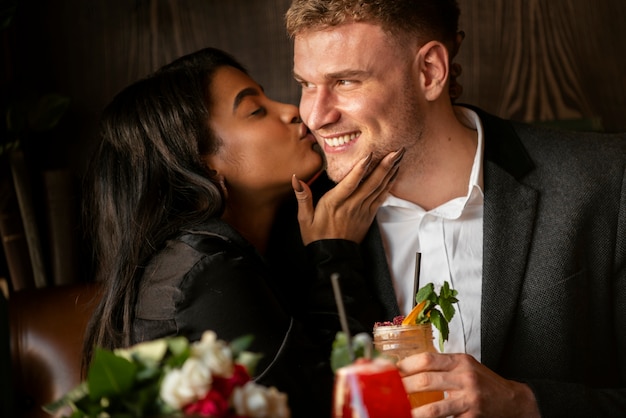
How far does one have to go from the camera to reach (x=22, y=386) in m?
2.31

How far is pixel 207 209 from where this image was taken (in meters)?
1.98

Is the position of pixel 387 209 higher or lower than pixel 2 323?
lower

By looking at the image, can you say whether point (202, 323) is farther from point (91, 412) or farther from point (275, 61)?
point (275, 61)

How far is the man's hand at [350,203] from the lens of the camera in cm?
201

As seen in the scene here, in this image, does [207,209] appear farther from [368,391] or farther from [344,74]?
[368,391]

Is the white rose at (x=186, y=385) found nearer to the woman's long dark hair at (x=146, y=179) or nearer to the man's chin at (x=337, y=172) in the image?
the woman's long dark hair at (x=146, y=179)

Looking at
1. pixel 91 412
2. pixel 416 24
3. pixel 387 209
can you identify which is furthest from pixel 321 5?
pixel 91 412

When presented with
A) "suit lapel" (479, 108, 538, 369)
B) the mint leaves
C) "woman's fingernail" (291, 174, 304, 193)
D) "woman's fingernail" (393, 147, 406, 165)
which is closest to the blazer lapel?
"suit lapel" (479, 108, 538, 369)

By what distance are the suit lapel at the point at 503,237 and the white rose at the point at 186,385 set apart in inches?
46.6

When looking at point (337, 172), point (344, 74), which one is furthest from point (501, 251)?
point (344, 74)

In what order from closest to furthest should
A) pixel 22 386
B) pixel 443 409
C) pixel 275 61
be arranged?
pixel 443 409, pixel 22 386, pixel 275 61

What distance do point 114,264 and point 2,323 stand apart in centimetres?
91

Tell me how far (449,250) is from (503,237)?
0.13 meters

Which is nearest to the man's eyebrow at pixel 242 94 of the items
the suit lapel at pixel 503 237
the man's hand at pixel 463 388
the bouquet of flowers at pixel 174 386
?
the suit lapel at pixel 503 237
